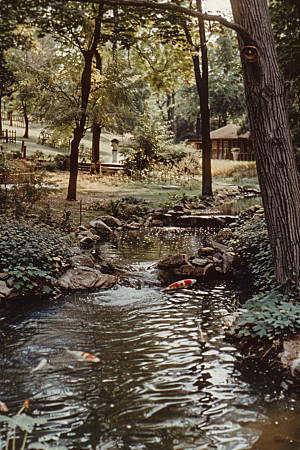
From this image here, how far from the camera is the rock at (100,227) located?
14.0m

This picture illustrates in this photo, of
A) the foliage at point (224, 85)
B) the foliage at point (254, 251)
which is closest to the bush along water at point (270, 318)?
the foliage at point (254, 251)

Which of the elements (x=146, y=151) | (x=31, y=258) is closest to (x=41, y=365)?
(x=31, y=258)

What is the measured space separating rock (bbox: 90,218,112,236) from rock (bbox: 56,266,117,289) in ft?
16.3

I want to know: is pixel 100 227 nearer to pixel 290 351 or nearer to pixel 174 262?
pixel 174 262

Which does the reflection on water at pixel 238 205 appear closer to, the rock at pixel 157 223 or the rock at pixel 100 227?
the rock at pixel 157 223

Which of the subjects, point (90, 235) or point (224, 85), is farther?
point (224, 85)

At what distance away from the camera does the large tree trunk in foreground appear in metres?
6.07

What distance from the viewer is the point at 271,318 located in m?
5.80

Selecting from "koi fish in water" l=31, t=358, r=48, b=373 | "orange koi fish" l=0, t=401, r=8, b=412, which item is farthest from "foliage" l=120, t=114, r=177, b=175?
"orange koi fish" l=0, t=401, r=8, b=412

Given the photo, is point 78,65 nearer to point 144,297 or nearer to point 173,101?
point 144,297

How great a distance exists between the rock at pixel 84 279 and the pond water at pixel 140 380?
0.43 metres

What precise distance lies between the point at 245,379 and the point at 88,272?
4.34 meters

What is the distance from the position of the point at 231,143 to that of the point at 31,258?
4388 centimetres

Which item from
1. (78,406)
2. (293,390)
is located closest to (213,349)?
(293,390)
